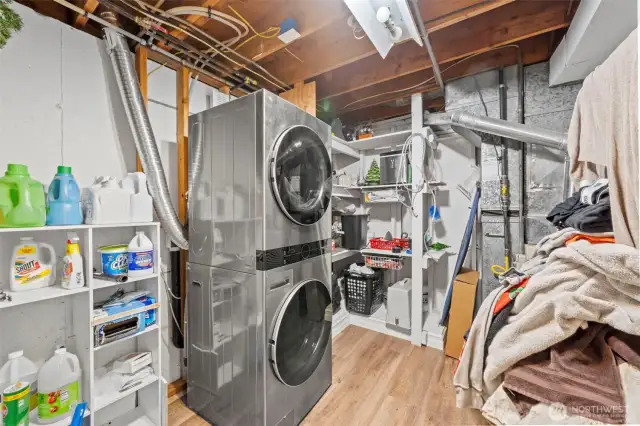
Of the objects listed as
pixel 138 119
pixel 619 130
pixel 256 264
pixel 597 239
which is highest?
pixel 138 119

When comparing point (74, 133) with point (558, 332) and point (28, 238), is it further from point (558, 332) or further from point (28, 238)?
point (558, 332)

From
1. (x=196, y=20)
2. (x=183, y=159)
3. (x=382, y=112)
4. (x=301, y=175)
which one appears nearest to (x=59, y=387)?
(x=183, y=159)

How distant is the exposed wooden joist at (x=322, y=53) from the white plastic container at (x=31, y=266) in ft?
6.60

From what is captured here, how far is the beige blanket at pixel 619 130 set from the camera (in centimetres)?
58

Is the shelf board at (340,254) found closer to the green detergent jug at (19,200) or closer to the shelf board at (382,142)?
the shelf board at (382,142)

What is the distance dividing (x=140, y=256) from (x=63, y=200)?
423 mm

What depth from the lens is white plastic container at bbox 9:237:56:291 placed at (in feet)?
3.59

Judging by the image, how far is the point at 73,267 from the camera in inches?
46.5

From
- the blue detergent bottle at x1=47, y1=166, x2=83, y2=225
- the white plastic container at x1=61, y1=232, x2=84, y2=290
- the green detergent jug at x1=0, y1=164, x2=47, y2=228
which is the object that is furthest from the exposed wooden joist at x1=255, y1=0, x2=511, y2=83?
the white plastic container at x1=61, y1=232, x2=84, y2=290

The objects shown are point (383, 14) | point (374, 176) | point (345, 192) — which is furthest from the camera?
point (345, 192)

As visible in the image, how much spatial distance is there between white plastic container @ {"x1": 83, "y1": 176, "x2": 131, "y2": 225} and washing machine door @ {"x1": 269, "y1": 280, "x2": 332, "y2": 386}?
39.5 inches

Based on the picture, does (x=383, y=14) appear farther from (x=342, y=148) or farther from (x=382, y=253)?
(x=382, y=253)

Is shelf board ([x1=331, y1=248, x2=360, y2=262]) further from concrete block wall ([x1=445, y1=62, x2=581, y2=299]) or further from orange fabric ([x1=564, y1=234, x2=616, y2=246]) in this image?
orange fabric ([x1=564, y1=234, x2=616, y2=246])

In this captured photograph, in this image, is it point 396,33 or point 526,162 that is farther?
point 526,162
